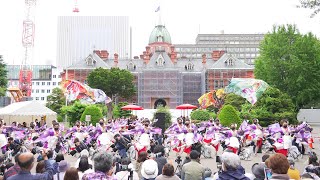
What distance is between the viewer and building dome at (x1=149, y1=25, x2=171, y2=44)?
286ft

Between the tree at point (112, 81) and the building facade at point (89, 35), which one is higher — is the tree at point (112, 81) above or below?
below

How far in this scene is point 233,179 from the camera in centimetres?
546

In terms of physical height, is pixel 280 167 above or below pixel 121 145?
above

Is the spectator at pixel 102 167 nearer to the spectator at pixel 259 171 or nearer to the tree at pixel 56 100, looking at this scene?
the spectator at pixel 259 171

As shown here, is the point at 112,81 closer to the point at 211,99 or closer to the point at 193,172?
the point at 211,99

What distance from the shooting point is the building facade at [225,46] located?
421 feet

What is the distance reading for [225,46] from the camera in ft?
427

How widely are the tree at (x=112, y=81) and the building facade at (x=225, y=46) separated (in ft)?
202

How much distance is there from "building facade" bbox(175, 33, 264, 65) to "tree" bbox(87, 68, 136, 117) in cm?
6158

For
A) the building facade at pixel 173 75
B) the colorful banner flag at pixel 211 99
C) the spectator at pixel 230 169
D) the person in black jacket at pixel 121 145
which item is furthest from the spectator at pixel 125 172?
the building facade at pixel 173 75

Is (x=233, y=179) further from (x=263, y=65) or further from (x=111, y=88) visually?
(x=111, y=88)

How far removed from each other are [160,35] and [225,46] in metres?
48.9

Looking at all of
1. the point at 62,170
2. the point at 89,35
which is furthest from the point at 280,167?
the point at 89,35

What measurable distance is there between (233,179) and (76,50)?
453ft
